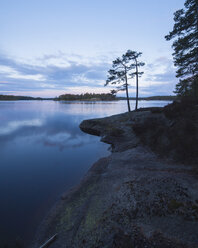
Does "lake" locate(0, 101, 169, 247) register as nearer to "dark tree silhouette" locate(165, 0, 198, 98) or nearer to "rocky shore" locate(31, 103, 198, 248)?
"rocky shore" locate(31, 103, 198, 248)

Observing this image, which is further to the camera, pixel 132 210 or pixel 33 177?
pixel 33 177

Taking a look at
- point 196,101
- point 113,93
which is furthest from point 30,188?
point 113,93

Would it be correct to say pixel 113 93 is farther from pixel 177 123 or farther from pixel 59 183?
pixel 59 183

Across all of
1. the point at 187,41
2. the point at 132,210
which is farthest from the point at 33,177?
the point at 187,41

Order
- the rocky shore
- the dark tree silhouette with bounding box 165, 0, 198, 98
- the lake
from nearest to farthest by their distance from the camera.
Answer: the rocky shore, the lake, the dark tree silhouette with bounding box 165, 0, 198, 98

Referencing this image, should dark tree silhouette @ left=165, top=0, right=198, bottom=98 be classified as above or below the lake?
above

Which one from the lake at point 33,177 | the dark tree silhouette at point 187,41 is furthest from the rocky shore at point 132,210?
the dark tree silhouette at point 187,41

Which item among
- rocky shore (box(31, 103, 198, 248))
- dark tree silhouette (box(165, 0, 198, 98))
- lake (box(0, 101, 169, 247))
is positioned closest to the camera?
rocky shore (box(31, 103, 198, 248))

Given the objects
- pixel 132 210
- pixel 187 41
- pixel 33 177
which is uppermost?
pixel 187 41

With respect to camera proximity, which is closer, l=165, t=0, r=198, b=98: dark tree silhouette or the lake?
the lake

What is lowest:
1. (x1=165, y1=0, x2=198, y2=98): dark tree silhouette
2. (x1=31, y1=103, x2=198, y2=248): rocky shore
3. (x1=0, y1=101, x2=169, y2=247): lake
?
(x1=0, y1=101, x2=169, y2=247): lake

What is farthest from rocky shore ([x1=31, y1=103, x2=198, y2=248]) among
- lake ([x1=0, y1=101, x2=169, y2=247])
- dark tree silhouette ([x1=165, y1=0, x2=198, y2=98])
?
dark tree silhouette ([x1=165, y1=0, x2=198, y2=98])

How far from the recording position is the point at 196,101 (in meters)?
13.7

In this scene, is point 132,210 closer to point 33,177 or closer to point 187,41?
point 33,177
